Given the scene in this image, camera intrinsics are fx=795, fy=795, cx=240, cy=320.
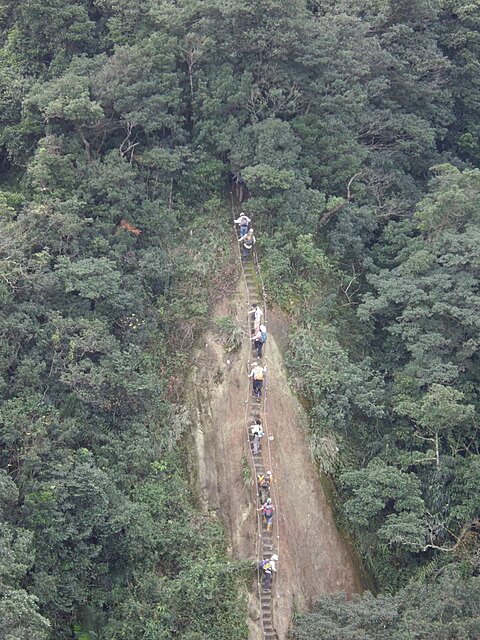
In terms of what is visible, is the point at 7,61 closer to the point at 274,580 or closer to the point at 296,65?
the point at 296,65

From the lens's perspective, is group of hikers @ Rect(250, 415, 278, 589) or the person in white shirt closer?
group of hikers @ Rect(250, 415, 278, 589)

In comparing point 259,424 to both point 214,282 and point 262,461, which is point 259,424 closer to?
point 262,461

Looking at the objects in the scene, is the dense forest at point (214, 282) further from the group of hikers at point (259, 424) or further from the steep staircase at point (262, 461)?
the group of hikers at point (259, 424)

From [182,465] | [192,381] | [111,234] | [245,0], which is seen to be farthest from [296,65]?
[182,465]

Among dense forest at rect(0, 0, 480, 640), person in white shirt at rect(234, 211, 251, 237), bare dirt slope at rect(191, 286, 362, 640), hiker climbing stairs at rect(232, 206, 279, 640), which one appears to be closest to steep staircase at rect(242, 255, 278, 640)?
hiker climbing stairs at rect(232, 206, 279, 640)

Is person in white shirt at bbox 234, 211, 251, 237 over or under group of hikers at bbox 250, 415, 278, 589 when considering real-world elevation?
over

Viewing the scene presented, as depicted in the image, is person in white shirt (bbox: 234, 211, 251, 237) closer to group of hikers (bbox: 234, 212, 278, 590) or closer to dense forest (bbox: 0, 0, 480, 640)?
group of hikers (bbox: 234, 212, 278, 590)
